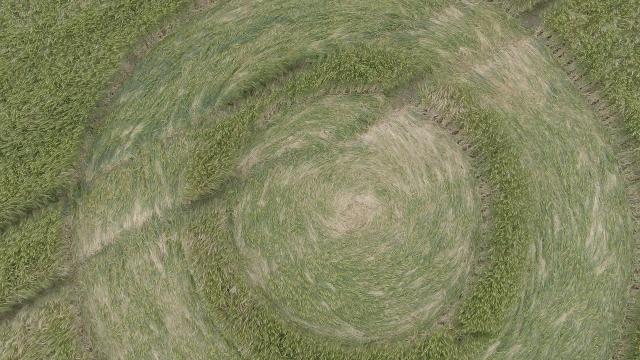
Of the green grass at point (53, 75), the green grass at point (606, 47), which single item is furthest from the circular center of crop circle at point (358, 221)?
the green grass at point (53, 75)

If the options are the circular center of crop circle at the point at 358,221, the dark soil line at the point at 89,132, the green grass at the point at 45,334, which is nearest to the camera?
the circular center of crop circle at the point at 358,221

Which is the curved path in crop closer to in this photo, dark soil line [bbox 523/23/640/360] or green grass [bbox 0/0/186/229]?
dark soil line [bbox 523/23/640/360]

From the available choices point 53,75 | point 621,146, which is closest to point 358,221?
point 621,146

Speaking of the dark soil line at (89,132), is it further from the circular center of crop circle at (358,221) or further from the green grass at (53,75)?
the circular center of crop circle at (358,221)

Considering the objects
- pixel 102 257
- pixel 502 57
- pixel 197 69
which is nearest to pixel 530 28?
pixel 502 57

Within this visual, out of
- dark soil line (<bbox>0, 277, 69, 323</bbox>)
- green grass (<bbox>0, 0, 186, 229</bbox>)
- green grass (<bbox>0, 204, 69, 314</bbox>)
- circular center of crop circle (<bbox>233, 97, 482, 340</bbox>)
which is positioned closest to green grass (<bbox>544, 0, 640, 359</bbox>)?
circular center of crop circle (<bbox>233, 97, 482, 340</bbox>)

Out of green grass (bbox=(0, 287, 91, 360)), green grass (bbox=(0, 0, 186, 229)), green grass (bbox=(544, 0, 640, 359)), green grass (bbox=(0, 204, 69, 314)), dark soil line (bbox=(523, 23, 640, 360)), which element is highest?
green grass (bbox=(544, 0, 640, 359))
